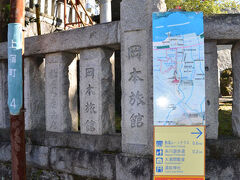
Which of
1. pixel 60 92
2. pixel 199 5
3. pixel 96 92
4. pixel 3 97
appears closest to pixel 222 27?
pixel 96 92

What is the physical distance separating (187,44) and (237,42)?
0.92 metres

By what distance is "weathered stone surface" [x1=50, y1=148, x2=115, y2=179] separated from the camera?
297 centimetres

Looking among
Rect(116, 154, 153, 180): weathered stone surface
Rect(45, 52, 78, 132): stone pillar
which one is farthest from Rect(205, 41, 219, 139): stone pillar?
Rect(45, 52, 78, 132): stone pillar

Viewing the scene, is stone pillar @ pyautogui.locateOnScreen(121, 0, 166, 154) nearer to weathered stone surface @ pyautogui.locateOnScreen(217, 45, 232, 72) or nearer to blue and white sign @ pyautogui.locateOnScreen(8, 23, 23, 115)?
blue and white sign @ pyautogui.locateOnScreen(8, 23, 23, 115)

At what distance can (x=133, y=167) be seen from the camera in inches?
108

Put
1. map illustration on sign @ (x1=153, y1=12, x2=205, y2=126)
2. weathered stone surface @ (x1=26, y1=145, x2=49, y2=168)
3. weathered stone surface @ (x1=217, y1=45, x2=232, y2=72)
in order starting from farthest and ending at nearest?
weathered stone surface @ (x1=217, y1=45, x2=232, y2=72) → weathered stone surface @ (x1=26, y1=145, x2=49, y2=168) → map illustration on sign @ (x1=153, y1=12, x2=205, y2=126)

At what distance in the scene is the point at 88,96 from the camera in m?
3.16

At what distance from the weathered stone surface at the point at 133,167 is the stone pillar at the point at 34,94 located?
1690 mm

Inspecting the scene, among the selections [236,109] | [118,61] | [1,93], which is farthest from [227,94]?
[1,93]

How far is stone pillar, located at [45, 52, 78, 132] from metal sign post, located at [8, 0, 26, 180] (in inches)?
23.7

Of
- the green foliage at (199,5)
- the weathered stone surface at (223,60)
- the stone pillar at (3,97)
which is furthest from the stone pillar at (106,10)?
the stone pillar at (3,97)

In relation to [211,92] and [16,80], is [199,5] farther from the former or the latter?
[16,80]

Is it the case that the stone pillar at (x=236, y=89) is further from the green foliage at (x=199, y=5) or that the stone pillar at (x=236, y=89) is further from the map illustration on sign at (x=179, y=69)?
the green foliage at (x=199, y=5)

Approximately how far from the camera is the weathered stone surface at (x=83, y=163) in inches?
117
